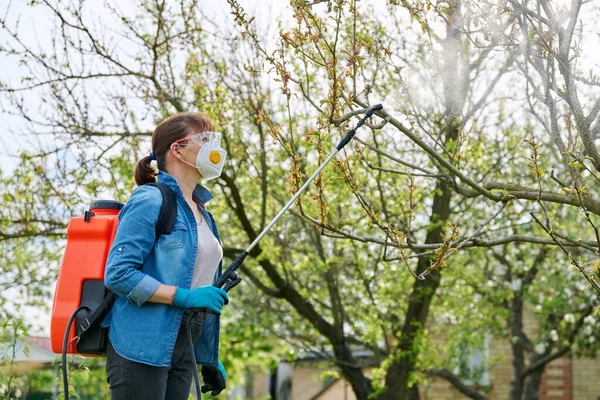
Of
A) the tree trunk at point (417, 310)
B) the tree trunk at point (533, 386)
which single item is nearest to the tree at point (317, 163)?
the tree trunk at point (417, 310)

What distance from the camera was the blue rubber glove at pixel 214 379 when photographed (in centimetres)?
322

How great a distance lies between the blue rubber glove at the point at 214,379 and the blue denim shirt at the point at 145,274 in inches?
15.9

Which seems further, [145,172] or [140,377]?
[145,172]

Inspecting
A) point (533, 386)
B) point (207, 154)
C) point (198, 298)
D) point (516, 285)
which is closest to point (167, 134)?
point (207, 154)

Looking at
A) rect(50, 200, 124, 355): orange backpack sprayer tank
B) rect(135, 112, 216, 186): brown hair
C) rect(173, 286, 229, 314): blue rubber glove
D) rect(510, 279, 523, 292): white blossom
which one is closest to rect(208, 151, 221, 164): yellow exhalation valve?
rect(135, 112, 216, 186): brown hair

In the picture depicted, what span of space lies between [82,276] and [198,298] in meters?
0.43

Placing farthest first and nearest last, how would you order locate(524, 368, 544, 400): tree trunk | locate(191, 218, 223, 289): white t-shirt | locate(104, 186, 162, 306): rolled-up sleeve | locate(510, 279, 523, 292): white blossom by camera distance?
locate(524, 368, 544, 400): tree trunk
locate(510, 279, 523, 292): white blossom
locate(191, 218, 223, 289): white t-shirt
locate(104, 186, 162, 306): rolled-up sleeve

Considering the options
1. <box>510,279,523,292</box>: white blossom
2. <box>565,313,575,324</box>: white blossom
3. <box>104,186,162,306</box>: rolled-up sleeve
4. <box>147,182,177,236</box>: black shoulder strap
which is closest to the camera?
<box>104,186,162,306</box>: rolled-up sleeve

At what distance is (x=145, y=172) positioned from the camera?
10.6ft

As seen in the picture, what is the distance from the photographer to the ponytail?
3.23 metres

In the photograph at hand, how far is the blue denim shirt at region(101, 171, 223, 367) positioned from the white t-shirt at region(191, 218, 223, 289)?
0.06 meters

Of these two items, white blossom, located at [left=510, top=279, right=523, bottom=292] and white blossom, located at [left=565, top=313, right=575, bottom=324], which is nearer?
white blossom, located at [left=510, top=279, right=523, bottom=292]

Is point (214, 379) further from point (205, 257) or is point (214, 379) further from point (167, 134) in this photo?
point (167, 134)

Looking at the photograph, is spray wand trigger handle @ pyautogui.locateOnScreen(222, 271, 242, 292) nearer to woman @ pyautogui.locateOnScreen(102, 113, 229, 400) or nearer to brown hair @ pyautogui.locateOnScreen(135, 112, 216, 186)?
woman @ pyautogui.locateOnScreen(102, 113, 229, 400)
